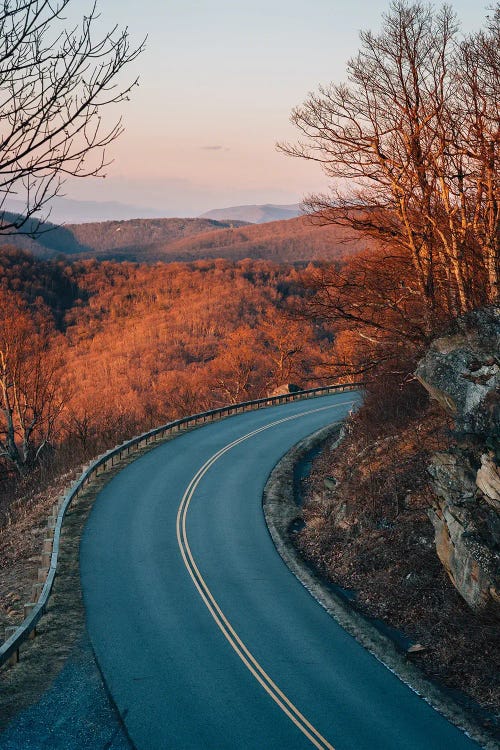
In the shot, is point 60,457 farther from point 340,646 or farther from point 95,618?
point 340,646

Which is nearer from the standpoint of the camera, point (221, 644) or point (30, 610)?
point (221, 644)

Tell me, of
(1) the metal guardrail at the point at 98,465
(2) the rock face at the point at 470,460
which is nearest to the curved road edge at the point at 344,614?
(2) the rock face at the point at 470,460

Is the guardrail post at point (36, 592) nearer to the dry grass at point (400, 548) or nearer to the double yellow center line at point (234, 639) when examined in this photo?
the double yellow center line at point (234, 639)

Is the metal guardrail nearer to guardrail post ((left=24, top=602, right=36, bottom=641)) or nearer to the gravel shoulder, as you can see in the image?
guardrail post ((left=24, top=602, right=36, bottom=641))

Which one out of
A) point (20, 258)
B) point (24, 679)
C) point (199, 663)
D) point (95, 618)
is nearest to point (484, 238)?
point (199, 663)

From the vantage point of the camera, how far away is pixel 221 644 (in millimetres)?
14430

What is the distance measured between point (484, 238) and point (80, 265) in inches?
6394

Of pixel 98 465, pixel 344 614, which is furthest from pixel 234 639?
pixel 98 465

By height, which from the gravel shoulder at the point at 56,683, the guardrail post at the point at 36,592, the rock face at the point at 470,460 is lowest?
the gravel shoulder at the point at 56,683

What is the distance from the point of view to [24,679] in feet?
42.1

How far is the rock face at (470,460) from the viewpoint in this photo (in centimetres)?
1349

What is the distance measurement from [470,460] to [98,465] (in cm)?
1784

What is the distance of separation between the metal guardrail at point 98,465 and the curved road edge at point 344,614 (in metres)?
Answer: 5.18

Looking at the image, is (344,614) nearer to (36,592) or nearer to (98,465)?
(36,592)
